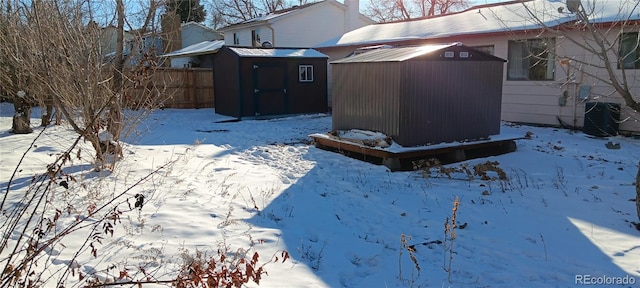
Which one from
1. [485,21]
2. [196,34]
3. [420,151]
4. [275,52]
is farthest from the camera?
[196,34]

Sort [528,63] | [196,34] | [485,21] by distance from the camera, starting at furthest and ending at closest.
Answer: [196,34], [485,21], [528,63]

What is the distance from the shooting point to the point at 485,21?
14.0 metres

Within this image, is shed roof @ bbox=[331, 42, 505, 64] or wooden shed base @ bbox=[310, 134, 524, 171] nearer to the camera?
wooden shed base @ bbox=[310, 134, 524, 171]

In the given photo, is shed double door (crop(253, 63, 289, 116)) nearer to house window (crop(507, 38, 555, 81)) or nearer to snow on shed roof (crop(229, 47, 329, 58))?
snow on shed roof (crop(229, 47, 329, 58))

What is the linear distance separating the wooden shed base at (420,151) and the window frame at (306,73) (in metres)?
7.40

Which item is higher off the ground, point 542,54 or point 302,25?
→ point 302,25

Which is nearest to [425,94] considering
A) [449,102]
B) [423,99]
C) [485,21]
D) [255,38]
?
[423,99]

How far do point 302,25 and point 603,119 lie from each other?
16003 millimetres

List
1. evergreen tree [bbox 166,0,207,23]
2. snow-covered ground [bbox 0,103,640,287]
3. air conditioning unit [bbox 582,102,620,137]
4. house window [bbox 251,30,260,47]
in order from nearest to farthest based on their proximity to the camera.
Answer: snow-covered ground [bbox 0,103,640,287], evergreen tree [bbox 166,0,207,23], air conditioning unit [bbox 582,102,620,137], house window [bbox 251,30,260,47]

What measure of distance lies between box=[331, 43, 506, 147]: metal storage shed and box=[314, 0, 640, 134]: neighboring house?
5.61 ft

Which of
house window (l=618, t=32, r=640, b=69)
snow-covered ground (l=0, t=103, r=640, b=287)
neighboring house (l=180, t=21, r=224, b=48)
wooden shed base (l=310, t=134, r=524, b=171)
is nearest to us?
snow-covered ground (l=0, t=103, r=640, b=287)

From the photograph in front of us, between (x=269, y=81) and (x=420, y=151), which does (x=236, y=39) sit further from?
(x=420, y=151)

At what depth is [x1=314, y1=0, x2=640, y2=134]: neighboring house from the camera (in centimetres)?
1049

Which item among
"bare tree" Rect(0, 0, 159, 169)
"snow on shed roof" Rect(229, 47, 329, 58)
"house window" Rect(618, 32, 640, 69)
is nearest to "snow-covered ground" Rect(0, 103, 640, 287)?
"bare tree" Rect(0, 0, 159, 169)
